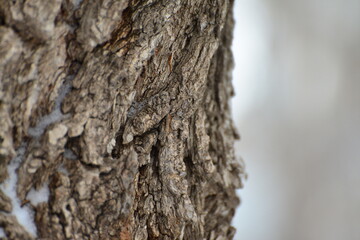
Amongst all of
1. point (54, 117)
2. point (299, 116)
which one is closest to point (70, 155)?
point (54, 117)

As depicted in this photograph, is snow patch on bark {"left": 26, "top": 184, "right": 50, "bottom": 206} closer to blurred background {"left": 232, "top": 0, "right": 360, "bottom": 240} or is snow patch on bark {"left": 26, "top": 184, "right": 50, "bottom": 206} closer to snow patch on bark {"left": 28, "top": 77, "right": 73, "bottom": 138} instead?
snow patch on bark {"left": 28, "top": 77, "right": 73, "bottom": 138}

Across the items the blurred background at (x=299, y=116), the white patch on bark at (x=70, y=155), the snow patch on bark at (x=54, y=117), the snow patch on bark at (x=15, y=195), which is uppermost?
the blurred background at (x=299, y=116)

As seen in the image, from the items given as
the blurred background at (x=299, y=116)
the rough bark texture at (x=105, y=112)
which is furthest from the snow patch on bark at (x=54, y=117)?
the blurred background at (x=299, y=116)

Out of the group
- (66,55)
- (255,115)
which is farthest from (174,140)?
(255,115)

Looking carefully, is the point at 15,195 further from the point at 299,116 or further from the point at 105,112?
the point at 299,116

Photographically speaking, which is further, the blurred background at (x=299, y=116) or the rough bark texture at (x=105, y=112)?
the blurred background at (x=299, y=116)

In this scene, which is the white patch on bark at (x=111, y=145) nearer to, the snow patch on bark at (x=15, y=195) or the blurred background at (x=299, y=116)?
the snow patch on bark at (x=15, y=195)

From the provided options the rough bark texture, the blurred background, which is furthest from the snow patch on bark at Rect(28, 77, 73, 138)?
the blurred background

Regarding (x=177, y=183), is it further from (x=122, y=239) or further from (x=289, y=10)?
(x=289, y=10)
